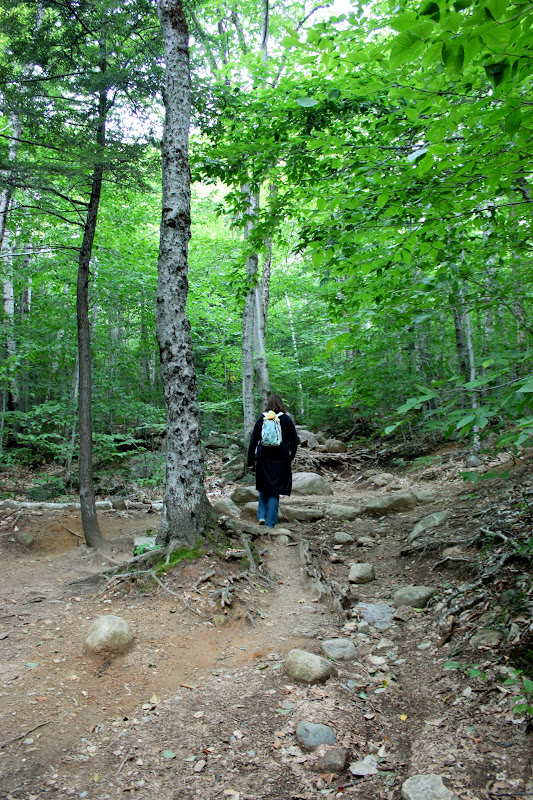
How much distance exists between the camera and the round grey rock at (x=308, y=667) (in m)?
3.40

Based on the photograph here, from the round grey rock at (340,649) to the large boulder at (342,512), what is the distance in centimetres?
443

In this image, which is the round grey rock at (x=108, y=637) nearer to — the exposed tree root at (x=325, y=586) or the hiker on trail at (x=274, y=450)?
the exposed tree root at (x=325, y=586)

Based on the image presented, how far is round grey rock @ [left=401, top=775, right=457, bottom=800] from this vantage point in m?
2.23

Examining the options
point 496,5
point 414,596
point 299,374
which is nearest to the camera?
point 496,5

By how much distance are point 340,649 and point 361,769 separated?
1.30 m

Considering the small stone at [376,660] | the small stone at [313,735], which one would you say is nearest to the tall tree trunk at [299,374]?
the small stone at [376,660]

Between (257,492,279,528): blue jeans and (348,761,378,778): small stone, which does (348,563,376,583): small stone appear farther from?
(348,761,378,778): small stone

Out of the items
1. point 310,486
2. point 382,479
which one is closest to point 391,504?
point 310,486

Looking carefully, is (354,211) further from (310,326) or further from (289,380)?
(310,326)

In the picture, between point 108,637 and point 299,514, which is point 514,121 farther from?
point 299,514

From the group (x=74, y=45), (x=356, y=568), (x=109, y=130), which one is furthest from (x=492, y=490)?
(x=74, y=45)

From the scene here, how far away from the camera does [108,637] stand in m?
3.63

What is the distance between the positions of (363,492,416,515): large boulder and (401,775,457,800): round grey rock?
6.21 metres

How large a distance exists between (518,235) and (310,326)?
16.2 meters
